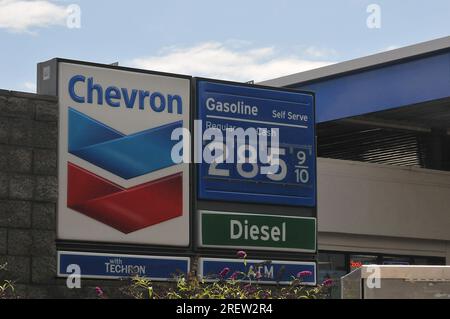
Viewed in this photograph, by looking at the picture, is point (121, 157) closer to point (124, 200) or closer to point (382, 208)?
point (124, 200)

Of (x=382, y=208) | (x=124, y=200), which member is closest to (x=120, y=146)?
(x=124, y=200)

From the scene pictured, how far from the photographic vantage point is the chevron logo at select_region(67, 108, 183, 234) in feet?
51.9

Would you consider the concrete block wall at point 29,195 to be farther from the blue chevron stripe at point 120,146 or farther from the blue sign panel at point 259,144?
the blue sign panel at point 259,144

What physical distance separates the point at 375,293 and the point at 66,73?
670cm

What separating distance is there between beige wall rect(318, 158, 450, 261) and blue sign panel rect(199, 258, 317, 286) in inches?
227

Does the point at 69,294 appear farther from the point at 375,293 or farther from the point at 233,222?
the point at 375,293

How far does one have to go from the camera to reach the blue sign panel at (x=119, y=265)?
15547mm

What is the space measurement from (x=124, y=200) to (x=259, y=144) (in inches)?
106

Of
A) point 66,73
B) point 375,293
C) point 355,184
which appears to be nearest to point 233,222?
point 66,73

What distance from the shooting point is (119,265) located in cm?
1598

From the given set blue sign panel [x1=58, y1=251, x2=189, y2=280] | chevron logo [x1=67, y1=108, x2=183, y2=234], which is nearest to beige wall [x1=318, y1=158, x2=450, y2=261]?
chevron logo [x1=67, y1=108, x2=183, y2=234]

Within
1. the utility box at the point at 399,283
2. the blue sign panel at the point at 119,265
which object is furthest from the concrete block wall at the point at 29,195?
the utility box at the point at 399,283

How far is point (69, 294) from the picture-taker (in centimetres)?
1550

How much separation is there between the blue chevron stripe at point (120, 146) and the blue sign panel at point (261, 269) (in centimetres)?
181
